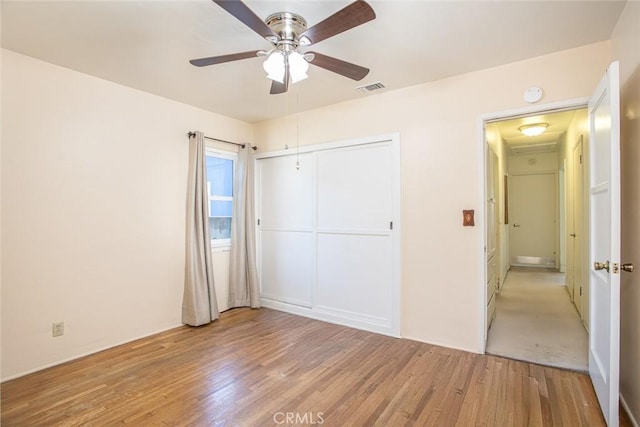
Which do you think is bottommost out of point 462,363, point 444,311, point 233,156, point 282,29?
point 462,363

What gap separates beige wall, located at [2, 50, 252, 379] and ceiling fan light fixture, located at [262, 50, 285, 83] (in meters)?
1.98

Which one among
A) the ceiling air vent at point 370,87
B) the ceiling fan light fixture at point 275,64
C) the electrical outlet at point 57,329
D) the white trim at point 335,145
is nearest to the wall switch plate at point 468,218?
the white trim at point 335,145

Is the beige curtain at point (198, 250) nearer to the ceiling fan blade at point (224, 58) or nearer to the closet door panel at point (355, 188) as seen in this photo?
the closet door panel at point (355, 188)

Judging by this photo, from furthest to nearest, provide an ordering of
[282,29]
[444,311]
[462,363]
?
[444,311]
[462,363]
[282,29]

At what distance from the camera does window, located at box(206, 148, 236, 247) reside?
4070 millimetres

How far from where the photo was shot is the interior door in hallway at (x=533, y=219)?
7.48 metres

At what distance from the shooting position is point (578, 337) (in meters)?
3.21

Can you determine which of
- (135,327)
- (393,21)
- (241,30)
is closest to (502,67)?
(393,21)

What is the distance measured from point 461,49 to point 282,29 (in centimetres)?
142

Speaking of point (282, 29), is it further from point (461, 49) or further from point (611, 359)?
point (611, 359)

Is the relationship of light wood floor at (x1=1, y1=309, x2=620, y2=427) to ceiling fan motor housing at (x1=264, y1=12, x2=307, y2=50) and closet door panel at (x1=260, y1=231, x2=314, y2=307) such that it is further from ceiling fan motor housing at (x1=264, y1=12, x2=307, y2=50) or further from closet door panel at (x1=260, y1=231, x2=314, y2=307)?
ceiling fan motor housing at (x1=264, y1=12, x2=307, y2=50)

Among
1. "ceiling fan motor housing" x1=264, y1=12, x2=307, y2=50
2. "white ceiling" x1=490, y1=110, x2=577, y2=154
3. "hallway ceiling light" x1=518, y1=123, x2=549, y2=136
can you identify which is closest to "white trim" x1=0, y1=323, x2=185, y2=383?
"ceiling fan motor housing" x1=264, y1=12, x2=307, y2=50

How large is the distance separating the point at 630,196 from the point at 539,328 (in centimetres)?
210

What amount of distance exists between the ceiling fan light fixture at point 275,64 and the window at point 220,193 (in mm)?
2251
